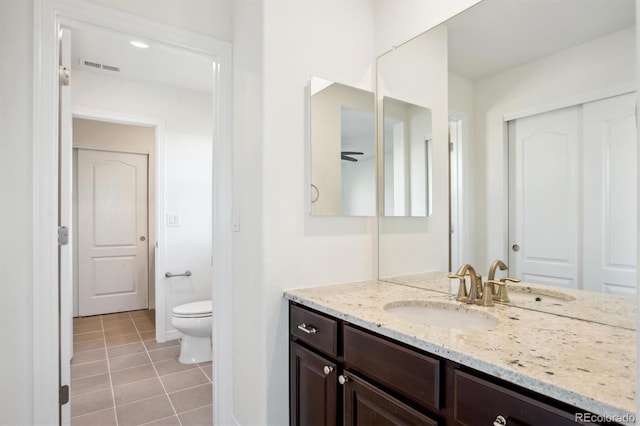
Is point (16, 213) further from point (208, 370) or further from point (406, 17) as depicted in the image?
point (406, 17)

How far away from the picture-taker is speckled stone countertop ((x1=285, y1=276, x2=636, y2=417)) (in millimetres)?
670

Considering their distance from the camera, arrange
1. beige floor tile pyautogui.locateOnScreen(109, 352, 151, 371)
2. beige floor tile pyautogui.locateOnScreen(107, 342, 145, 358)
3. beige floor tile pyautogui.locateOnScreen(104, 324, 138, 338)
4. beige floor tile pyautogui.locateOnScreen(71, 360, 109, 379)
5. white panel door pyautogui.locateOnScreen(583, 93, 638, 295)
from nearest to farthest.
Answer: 1. white panel door pyautogui.locateOnScreen(583, 93, 638, 295)
2. beige floor tile pyautogui.locateOnScreen(71, 360, 109, 379)
3. beige floor tile pyautogui.locateOnScreen(109, 352, 151, 371)
4. beige floor tile pyautogui.locateOnScreen(107, 342, 145, 358)
5. beige floor tile pyautogui.locateOnScreen(104, 324, 138, 338)

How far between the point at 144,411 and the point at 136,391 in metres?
0.30

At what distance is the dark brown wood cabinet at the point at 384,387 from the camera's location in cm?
77

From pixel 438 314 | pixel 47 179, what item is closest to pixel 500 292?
pixel 438 314

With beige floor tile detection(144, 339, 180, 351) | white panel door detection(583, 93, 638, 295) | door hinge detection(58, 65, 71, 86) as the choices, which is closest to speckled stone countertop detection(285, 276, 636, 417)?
white panel door detection(583, 93, 638, 295)

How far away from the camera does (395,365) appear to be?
1.04m

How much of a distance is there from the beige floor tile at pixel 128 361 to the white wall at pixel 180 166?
0.41m

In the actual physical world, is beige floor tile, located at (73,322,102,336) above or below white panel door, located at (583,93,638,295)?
below

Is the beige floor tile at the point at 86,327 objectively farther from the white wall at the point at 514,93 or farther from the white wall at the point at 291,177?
the white wall at the point at 514,93

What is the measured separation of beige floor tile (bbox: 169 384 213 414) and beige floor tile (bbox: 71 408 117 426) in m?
0.34

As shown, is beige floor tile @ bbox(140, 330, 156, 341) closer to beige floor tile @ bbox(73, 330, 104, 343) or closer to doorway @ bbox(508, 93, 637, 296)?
beige floor tile @ bbox(73, 330, 104, 343)

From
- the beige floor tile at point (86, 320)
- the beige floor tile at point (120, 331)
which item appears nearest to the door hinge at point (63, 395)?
the beige floor tile at point (120, 331)

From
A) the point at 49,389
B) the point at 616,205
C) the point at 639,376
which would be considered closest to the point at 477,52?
the point at 616,205
